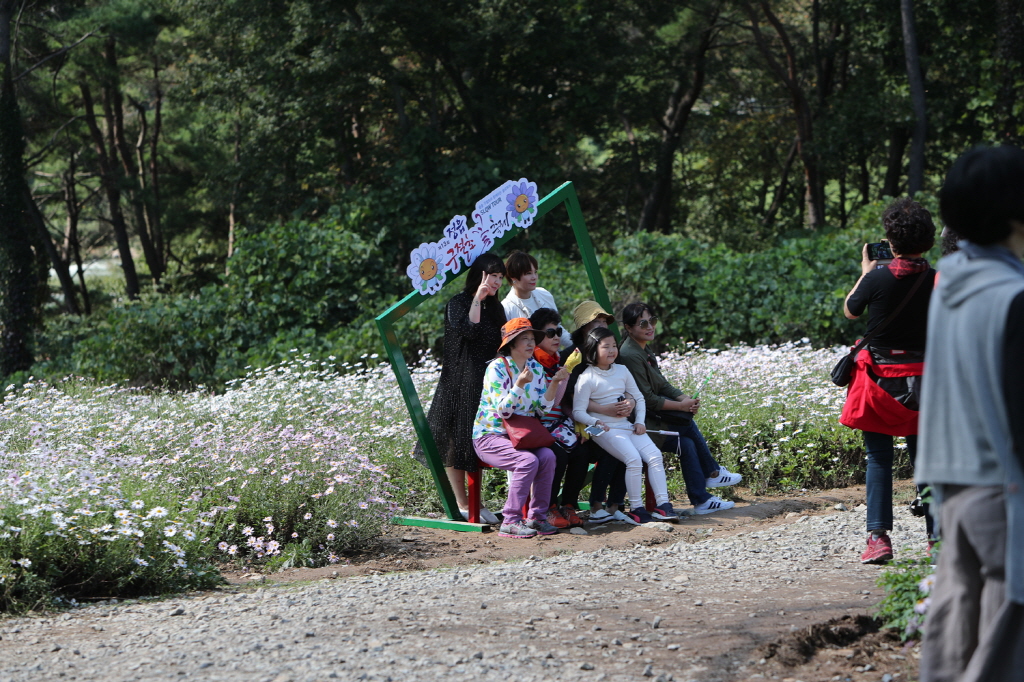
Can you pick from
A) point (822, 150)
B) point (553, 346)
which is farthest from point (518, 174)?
point (553, 346)

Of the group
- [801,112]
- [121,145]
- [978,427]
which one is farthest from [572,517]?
[121,145]

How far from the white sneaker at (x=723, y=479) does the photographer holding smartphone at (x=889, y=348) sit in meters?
1.81

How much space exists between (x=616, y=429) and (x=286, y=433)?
1.96 metres

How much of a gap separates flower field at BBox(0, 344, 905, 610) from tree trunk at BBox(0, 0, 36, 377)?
498cm

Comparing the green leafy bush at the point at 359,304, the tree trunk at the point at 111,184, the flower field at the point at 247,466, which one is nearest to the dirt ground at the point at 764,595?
the flower field at the point at 247,466

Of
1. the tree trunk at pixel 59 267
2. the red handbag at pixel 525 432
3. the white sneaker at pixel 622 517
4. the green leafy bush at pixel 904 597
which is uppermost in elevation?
the tree trunk at pixel 59 267

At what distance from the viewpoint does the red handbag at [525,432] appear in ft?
18.7

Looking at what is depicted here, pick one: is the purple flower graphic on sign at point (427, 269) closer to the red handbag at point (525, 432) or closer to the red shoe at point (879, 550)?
the red handbag at point (525, 432)

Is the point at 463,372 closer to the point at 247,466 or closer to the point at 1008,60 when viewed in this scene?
the point at 247,466

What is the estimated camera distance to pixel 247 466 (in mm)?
5742

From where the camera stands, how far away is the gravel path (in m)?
3.32

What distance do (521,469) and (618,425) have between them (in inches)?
27.1

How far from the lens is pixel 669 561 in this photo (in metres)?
4.89

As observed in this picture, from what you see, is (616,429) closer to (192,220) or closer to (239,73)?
(239,73)
